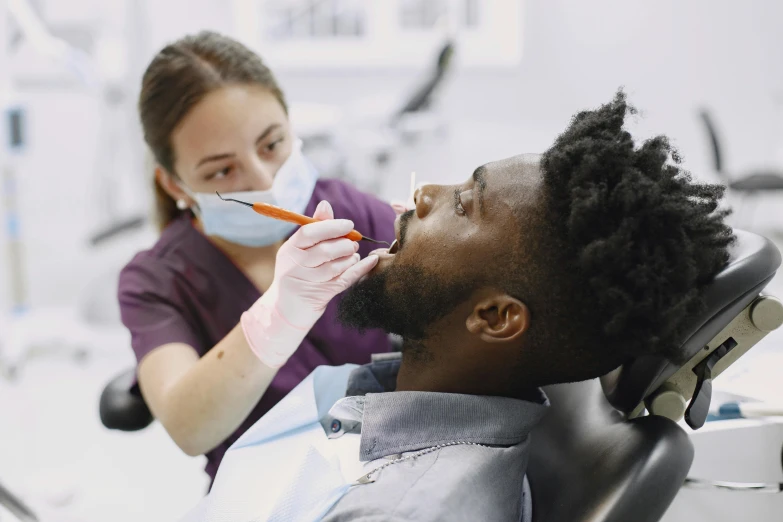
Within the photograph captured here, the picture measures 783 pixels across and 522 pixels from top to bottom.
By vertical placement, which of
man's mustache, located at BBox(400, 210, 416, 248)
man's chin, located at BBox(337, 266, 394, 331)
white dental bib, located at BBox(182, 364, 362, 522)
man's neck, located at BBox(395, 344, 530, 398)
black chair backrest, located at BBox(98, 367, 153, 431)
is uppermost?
man's mustache, located at BBox(400, 210, 416, 248)

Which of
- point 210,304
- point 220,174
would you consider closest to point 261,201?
point 220,174

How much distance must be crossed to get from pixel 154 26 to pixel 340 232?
3470mm

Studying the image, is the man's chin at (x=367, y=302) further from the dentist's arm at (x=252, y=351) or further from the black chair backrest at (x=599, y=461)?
the black chair backrest at (x=599, y=461)

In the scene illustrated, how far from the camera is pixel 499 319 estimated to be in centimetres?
92

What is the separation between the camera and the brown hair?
1260 mm

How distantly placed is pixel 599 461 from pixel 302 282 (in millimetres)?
474

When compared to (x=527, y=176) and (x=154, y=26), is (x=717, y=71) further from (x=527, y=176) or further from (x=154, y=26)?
(x=527, y=176)

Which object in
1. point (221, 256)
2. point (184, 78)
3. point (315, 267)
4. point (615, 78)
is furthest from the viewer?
point (615, 78)

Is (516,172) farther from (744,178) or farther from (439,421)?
(744,178)

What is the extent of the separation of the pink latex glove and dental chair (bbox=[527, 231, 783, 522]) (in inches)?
14.8

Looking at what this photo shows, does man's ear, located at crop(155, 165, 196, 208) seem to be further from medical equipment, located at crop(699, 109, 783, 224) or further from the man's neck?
medical equipment, located at crop(699, 109, 783, 224)

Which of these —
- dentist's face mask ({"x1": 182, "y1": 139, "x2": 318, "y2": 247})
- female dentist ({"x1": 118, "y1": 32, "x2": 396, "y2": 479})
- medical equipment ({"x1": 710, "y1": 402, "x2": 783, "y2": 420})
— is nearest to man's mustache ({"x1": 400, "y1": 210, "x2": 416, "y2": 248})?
female dentist ({"x1": 118, "y1": 32, "x2": 396, "y2": 479})

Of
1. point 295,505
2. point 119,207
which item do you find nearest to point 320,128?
point 119,207

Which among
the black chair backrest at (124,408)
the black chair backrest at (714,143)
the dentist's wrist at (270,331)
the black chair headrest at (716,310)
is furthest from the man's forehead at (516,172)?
the black chair backrest at (714,143)
